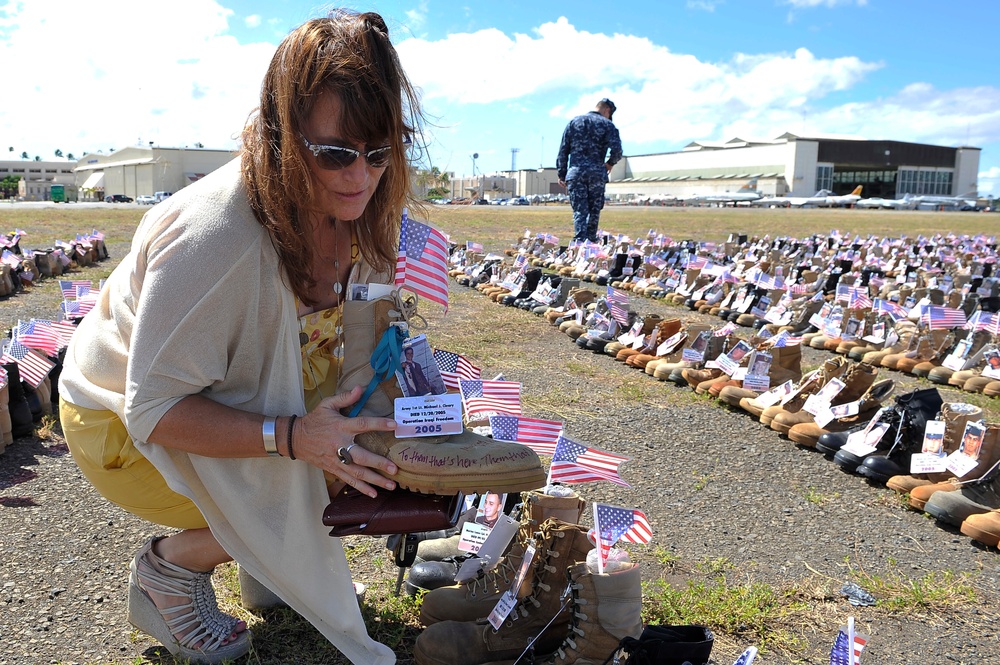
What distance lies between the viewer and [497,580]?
7.36ft

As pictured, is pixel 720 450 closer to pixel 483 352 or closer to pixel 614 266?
pixel 483 352

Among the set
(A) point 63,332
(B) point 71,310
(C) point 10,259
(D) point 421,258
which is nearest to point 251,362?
(D) point 421,258

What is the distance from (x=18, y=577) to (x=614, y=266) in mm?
8696

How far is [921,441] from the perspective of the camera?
3688 millimetres

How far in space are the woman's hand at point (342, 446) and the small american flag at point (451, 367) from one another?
57 centimetres

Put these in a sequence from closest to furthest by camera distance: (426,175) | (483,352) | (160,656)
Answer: (160,656)
(426,175)
(483,352)

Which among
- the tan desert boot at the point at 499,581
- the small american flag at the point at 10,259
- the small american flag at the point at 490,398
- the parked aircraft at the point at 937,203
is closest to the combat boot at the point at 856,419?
the small american flag at the point at 490,398

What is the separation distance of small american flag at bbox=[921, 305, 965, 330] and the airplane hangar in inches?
3230

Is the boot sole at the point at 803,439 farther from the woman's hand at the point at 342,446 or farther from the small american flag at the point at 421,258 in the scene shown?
A: the woman's hand at the point at 342,446

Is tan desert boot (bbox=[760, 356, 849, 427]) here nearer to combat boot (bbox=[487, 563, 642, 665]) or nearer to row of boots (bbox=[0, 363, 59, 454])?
combat boot (bbox=[487, 563, 642, 665])

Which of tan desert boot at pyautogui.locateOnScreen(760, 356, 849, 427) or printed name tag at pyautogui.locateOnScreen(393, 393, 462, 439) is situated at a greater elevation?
printed name tag at pyautogui.locateOnScreen(393, 393, 462, 439)

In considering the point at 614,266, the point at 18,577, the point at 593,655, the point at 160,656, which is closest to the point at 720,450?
the point at 593,655

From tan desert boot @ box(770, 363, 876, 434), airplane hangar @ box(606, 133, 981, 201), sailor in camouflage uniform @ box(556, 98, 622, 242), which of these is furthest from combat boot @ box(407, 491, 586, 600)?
airplane hangar @ box(606, 133, 981, 201)

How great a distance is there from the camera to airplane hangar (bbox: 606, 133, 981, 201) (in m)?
89.1
